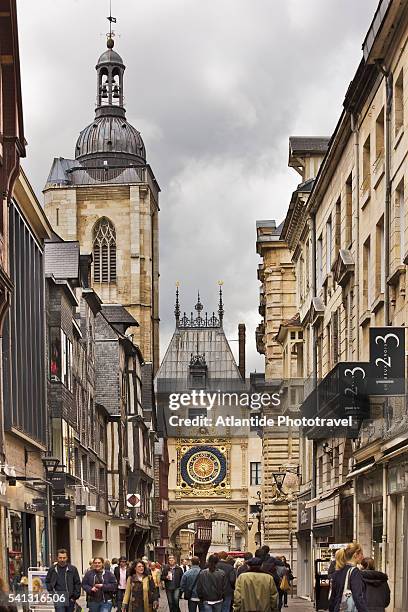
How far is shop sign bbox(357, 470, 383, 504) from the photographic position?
2969 cm

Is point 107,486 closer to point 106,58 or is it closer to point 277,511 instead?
point 277,511

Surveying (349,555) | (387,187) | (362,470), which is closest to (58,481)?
(362,470)

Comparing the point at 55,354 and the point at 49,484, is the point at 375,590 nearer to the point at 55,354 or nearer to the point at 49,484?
the point at 49,484

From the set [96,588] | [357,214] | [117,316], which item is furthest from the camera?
[117,316]

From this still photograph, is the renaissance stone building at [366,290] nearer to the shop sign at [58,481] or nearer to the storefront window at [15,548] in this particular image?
the storefront window at [15,548]

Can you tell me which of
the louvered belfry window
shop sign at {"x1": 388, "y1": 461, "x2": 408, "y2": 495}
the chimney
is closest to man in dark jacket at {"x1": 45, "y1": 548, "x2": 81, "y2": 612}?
shop sign at {"x1": 388, "y1": 461, "x2": 408, "y2": 495}

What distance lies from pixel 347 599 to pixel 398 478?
31.9ft

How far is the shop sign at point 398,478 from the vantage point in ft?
85.0

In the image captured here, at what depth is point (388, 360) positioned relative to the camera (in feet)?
83.5

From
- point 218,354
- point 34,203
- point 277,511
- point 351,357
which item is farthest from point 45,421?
point 218,354

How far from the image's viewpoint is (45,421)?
41.6 metres

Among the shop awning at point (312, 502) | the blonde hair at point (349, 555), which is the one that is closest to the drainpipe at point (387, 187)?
the blonde hair at point (349, 555)

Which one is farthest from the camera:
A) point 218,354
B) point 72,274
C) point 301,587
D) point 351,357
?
point 218,354

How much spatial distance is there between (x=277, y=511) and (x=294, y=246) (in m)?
15.0
